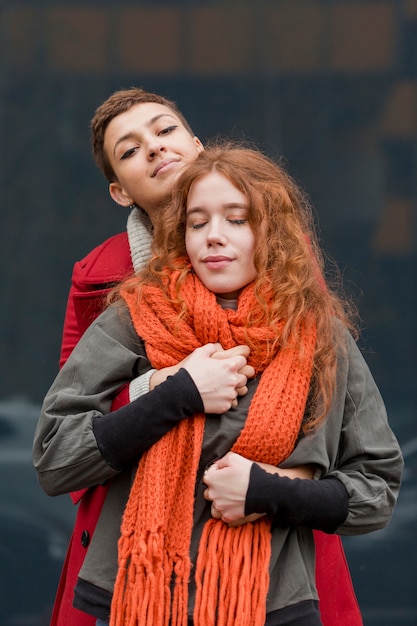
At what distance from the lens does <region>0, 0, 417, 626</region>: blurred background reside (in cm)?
355

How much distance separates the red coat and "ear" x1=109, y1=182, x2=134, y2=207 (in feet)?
0.48

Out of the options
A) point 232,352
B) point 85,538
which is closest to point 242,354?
point 232,352

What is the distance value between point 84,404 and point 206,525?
13.2 inches

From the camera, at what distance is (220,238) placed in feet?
6.68

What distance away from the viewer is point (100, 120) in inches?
102

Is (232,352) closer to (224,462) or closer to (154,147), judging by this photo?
(224,462)

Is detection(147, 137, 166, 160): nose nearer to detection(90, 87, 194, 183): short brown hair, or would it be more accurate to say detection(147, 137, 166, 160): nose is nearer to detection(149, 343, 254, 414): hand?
detection(90, 87, 194, 183): short brown hair

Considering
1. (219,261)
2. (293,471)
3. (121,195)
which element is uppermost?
(121,195)

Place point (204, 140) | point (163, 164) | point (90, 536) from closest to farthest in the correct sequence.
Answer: point (90, 536) < point (163, 164) < point (204, 140)

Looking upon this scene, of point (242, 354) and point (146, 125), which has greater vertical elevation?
point (146, 125)

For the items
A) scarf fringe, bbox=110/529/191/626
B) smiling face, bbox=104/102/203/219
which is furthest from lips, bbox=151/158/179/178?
scarf fringe, bbox=110/529/191/626

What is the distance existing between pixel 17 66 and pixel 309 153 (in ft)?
3.48

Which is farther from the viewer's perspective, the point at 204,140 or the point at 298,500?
the point at 204,140

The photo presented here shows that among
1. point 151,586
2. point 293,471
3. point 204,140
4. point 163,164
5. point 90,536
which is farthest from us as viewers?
point 204,140
